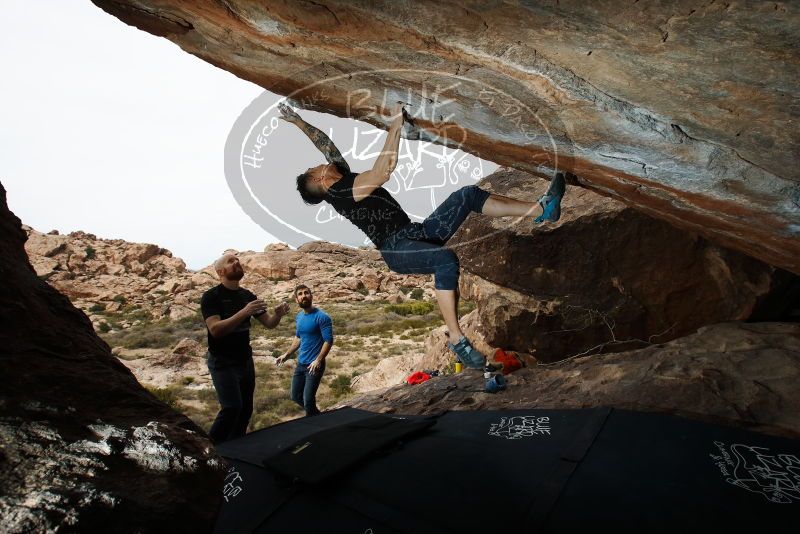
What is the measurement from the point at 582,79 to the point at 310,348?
511 centimetres

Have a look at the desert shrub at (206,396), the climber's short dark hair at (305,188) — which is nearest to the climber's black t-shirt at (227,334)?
the climber's short dark hair at (305,188)

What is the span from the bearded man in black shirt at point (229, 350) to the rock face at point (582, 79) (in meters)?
1.88

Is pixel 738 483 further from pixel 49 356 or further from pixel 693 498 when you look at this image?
pixel 49 356

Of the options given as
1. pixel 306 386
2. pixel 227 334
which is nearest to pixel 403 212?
pixel 227 334

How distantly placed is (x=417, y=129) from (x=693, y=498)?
136 inches

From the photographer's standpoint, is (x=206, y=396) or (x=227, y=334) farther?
(x=206, y=396)

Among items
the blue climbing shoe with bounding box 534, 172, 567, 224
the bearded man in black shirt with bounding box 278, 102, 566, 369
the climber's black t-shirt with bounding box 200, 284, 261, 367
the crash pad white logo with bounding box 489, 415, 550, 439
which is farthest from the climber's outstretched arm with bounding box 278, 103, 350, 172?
the crash pad white logo with bounding box 489, 415, 550, 439

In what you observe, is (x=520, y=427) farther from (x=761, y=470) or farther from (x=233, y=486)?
(x=233, y=486)

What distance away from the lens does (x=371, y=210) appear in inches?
156

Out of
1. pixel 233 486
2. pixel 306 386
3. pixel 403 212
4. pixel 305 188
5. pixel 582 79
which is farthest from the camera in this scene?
pixel 306 386

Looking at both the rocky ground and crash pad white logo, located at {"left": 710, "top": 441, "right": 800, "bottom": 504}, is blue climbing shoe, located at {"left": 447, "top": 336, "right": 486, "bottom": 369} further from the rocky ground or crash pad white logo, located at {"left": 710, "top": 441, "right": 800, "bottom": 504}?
the rocky ground

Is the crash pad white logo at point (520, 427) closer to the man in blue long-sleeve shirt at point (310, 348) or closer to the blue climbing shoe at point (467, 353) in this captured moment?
the blue climbing shoe at point (467, 353)

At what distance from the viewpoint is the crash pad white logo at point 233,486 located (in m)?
2.69

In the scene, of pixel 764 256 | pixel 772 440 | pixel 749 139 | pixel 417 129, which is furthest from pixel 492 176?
pixel 772 440
